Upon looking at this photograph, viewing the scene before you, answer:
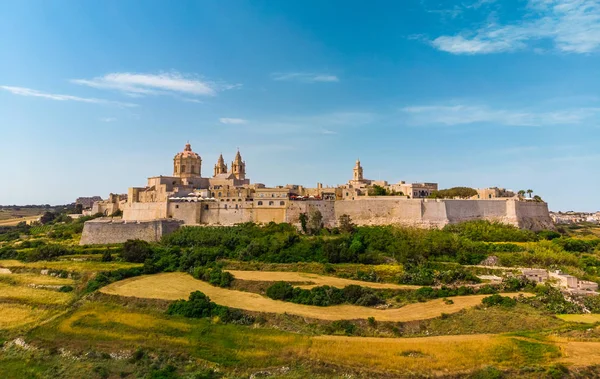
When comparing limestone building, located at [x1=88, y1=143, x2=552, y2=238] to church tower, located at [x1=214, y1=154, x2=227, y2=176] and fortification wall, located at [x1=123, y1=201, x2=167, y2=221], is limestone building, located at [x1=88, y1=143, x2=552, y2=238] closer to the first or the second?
fortification wall, located at [x1=123, y1=201, x2=167, y2=221]

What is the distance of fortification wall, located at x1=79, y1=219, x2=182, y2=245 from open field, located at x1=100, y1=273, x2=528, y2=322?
37.7 ft

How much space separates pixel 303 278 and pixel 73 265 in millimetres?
15735

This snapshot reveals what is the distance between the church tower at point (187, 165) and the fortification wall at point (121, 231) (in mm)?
13231

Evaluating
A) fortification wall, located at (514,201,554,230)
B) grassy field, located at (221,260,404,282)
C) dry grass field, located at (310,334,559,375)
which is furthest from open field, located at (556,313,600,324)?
fortification wall, located at (514,201,554,230)

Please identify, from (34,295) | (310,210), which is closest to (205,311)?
(34,295)

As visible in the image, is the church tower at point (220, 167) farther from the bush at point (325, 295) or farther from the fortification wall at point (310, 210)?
the bush at point (325, 295)

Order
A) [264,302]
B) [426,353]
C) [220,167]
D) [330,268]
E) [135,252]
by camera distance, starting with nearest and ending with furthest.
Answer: [426,353] < [264,302] < [330,268] < [135,252] < [220,167]

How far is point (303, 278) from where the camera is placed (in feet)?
92.0

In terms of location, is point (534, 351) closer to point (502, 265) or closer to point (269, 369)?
point (269, 369)

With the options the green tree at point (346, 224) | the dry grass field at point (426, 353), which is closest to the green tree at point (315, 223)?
the green tree at point (346, 224)

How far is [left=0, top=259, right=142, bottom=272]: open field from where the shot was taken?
101ft

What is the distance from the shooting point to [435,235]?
3494 centimetres

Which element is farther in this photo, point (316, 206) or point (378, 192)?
point (378, 192)

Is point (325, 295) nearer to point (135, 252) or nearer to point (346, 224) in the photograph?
point (346, 224)
